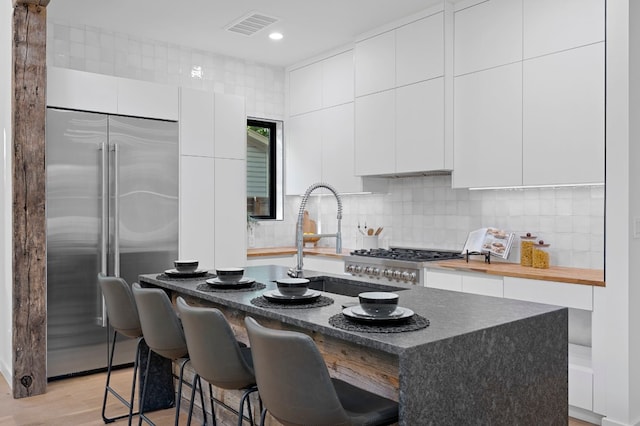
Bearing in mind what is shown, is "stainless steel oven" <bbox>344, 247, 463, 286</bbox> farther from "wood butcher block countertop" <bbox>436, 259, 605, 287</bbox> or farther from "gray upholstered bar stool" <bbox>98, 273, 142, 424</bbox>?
"gray upholstered bar stool" <bbox>98, 273, 142, 424</bbox>

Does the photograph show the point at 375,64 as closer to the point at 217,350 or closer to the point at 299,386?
the point at 217,350

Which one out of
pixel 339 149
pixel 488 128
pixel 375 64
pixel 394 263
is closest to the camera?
pixel 488 128

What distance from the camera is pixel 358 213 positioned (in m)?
5.66

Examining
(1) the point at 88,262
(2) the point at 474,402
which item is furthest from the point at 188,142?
(2) the point at 474,402

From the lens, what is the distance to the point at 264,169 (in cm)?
608

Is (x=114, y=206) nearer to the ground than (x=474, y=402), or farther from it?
farther from it

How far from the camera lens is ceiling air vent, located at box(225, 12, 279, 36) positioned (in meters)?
4.47

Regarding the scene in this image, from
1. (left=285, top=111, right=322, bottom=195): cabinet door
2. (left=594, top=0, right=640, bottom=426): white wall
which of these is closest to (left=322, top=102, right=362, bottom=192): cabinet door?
(left=285, top=111, right=322, bottom=195): cabinet door

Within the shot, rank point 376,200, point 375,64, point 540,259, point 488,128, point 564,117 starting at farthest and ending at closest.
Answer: point 376,200
point 375,64
point 488,128
point 540,259
point 564,117

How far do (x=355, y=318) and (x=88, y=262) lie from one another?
295 cm

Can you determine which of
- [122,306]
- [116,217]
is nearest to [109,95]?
[116,217]

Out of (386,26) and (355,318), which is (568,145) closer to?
(386,26)

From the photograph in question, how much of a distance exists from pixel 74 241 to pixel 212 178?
1.27 m

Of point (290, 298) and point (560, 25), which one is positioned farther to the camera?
point (560, 25)
